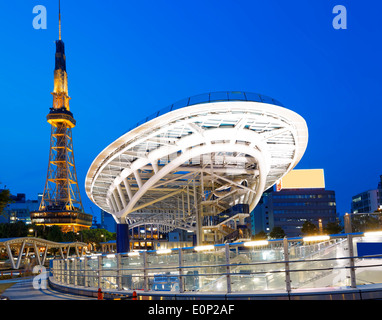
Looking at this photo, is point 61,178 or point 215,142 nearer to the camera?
point 215,142

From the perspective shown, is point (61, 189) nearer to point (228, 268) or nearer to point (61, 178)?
point (61, 178)

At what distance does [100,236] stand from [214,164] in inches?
3738

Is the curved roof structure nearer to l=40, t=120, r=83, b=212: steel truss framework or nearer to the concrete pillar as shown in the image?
the concrete pillar

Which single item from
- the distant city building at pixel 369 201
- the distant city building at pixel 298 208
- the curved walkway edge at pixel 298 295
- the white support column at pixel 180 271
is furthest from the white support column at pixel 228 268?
the distant city building at pixel 369 201

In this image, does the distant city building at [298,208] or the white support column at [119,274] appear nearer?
the white support column at [119,274]

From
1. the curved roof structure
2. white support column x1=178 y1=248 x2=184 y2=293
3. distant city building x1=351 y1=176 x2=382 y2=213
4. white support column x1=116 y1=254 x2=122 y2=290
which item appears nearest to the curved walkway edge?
white support column x1=178 y1=248 x2=184 y2=293

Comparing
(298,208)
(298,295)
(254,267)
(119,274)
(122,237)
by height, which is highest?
(298,208)

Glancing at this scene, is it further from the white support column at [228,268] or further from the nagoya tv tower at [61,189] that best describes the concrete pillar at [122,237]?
the nagoya tv tower at [61,189]

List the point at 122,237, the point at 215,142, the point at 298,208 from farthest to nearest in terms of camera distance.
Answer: the point at 298,208 < the point at 122,237 < the point at 215,142

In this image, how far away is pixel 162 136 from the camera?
3434cm

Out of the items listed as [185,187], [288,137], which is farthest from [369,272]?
[185,187]

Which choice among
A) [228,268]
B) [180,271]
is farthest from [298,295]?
[180,271]
